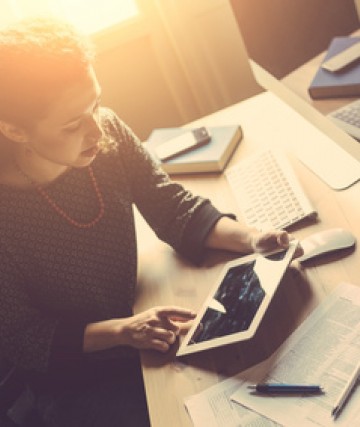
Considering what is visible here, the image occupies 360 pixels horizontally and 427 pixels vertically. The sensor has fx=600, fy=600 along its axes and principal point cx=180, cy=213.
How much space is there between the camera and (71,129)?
116cm

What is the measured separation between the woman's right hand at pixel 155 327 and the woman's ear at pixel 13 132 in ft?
1.36

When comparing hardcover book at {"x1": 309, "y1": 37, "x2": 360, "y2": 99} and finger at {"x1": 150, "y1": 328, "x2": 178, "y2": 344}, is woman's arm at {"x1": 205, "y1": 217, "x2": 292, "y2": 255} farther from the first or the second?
hardcover book at {"x1": 309, "y1": 37, "x2": 360, "y2": 99}

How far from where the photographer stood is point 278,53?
1.53 meters

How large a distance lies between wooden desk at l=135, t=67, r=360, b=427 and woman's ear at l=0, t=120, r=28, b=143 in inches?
15.9

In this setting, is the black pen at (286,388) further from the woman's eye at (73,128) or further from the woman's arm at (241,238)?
the woman's eye at (73,128)

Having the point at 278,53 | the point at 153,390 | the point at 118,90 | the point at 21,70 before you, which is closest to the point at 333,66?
the point at 278,53

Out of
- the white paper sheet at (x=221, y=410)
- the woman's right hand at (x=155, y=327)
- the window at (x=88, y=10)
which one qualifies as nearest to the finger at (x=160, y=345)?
the woman's right hand at (x=155, y=327)

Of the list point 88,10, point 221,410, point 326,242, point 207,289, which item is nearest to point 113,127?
point 207,289

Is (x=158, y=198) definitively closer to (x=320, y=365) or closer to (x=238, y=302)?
(x=238, y=302)

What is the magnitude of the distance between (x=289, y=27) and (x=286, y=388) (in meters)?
0.93

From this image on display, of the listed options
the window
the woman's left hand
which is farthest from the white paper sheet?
the window

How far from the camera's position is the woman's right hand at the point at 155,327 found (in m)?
1.12

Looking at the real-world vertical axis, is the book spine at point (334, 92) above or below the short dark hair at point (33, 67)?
below

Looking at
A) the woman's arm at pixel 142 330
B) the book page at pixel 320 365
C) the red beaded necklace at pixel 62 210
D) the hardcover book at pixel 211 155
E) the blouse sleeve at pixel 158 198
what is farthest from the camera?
the hardcover book at pixel 211 155
